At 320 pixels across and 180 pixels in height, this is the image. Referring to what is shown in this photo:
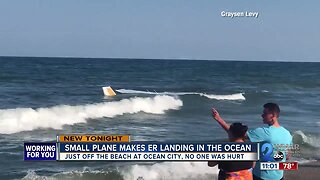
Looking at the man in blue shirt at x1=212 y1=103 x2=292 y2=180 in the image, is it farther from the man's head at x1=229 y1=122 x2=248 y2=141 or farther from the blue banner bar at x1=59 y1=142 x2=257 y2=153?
the blue banner bar at x1=59 y1=142 x2=257 y2=153

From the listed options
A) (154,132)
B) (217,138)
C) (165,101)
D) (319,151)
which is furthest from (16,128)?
(165,101)

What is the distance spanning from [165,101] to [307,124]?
1387cm

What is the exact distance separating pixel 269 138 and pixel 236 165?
0.51 m

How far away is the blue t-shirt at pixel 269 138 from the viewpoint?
4719 mm

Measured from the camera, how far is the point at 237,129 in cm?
448

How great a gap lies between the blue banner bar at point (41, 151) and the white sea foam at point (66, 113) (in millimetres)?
13749

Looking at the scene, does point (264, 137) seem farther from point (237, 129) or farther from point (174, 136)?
point (174, 136)

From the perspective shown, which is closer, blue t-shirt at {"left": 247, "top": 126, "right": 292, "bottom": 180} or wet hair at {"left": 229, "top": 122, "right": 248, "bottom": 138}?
wet hair at {"left": 229, "top": 122, "right": 248, "bottom": 138}

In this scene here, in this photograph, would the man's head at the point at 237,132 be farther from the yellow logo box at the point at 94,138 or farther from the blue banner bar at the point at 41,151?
the blue banner bar at the point at 41,151

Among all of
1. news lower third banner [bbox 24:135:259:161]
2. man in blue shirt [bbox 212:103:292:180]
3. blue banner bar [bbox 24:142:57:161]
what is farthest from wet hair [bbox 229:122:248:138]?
blue banner bar [bbox 24:142:57:161]

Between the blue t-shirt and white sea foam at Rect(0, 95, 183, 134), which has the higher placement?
white sea foam at Rect(0, 95, 183, 134)

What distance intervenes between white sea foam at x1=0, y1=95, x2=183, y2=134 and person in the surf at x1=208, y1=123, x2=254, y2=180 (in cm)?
1431

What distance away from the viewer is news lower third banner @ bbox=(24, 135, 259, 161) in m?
4.28

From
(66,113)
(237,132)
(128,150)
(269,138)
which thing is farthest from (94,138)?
(66,113)
